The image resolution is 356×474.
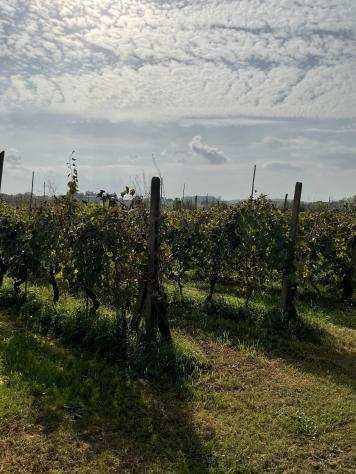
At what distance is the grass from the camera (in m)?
4.65

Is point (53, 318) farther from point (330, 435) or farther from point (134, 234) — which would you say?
point (330, 435)

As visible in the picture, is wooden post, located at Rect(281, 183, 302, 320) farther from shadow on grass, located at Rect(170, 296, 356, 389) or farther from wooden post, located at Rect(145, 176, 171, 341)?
wooden post, located at Rect(145, 176, 171, 341)

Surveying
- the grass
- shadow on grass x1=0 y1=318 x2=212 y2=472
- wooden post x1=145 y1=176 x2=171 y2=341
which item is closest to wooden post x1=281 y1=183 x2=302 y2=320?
the grass

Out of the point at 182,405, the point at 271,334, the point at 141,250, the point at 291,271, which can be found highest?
the point at 141,250

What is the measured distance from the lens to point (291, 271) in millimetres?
9453

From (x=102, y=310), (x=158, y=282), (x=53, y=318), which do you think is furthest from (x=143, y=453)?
(x=102, y=310)

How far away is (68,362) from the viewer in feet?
21.7

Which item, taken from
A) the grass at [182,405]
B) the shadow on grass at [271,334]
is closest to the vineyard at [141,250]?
the shadow on grass at [271,334]

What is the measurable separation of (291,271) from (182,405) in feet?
15.0

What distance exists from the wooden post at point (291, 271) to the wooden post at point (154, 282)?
330 cm

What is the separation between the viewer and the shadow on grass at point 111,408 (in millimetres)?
4727

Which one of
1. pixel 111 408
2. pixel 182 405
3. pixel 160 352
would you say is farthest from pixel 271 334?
pixel 111 408

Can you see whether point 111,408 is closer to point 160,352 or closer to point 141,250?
point 160,352

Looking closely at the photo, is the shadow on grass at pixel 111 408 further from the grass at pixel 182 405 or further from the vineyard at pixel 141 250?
the vineyard at pixel 141 250
